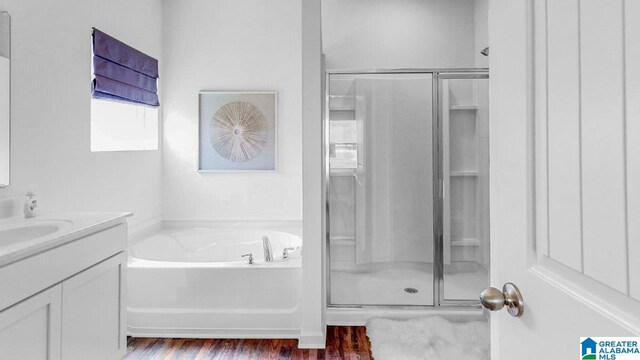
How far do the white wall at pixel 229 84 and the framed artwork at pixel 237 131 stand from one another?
0.07m

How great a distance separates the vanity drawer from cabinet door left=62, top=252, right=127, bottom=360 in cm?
4

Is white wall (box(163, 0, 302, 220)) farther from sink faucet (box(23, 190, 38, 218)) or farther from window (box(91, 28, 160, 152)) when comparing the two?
sink faucet (box(23, 190, 38, 218))

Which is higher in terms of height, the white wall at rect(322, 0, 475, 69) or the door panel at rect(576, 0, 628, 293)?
the white wall at rect(322, 0, 475, 69)

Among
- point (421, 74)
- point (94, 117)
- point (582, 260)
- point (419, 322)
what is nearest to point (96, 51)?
point (94, 117)

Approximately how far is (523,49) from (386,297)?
2431mm

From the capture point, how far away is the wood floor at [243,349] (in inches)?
89.7

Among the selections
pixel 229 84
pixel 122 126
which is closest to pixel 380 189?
pixel 229 84

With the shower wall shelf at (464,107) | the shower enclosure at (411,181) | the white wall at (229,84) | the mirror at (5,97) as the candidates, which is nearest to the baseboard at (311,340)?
the shower enclosure at (411,181)

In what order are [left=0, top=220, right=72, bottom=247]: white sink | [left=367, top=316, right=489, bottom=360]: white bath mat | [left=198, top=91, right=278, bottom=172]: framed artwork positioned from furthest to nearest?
1. [left=198, top=91, right=278, bottom=172]: framed artwork
2. [left=367, top=316, right=489, bottom=360]: white bath mat
3. [left=0, top=220, right=72, bottom=247]: white sink

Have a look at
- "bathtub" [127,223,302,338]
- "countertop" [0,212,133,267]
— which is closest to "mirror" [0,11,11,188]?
"countertop" [0,212,133,267]

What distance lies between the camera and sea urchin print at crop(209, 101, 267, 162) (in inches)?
144

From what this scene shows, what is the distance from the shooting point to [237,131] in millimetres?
3664

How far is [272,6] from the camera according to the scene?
3.65m

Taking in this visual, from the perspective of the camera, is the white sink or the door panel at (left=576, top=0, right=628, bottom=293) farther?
the white sink
